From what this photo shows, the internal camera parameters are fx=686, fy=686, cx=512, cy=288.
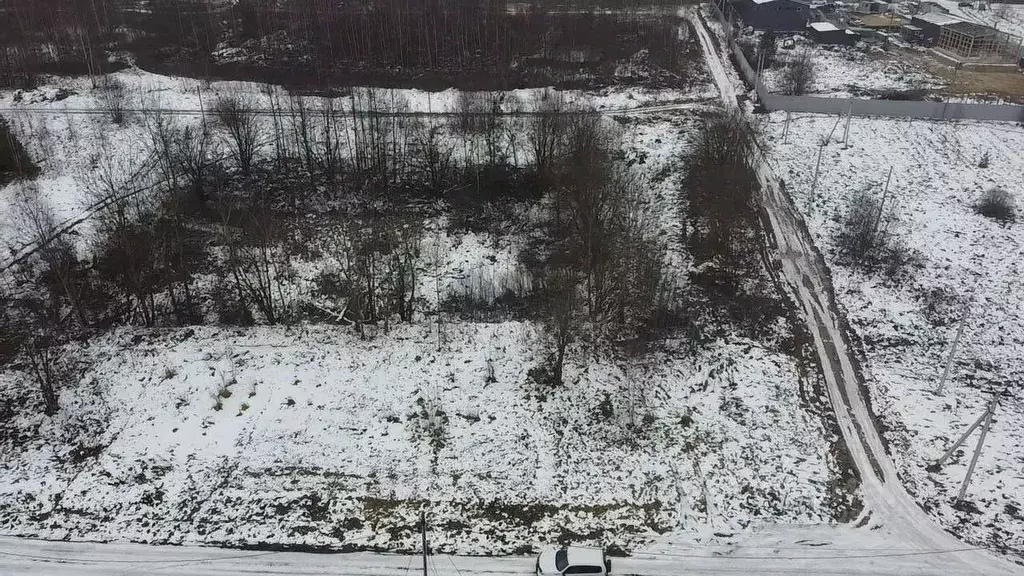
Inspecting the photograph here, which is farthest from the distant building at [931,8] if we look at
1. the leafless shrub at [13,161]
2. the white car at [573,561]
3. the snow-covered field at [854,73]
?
the leafless shrub at [13,161]

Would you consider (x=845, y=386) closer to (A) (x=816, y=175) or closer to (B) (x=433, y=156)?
(A) (x=816, y=175)

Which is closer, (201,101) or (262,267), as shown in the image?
(262,267)

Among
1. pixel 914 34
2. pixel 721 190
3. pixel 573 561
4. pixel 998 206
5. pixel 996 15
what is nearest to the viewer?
pixel 573 561

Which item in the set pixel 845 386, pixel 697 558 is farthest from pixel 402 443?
pixel 845 386

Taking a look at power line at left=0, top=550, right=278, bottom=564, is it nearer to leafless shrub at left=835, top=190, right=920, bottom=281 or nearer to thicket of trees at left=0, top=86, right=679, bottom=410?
thicket of trees at left=0, top=86, right=679, bottom=410

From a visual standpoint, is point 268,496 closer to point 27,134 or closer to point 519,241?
point 519,241

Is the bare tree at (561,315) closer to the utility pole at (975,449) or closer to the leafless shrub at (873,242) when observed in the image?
the utility pole at (975,449)
